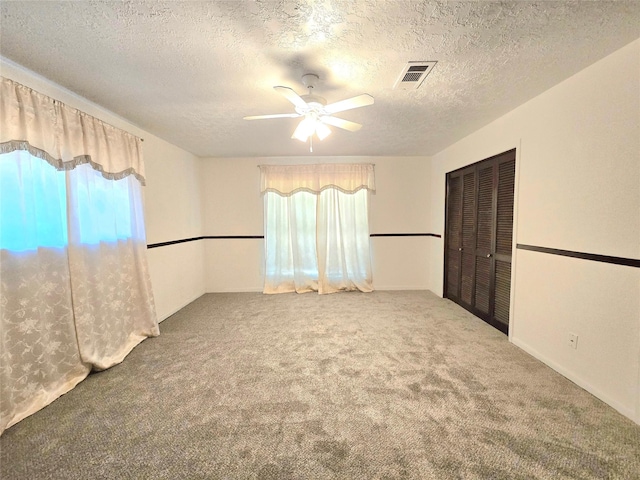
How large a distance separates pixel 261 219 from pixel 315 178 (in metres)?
1.13

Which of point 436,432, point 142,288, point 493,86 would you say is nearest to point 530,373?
point 436,432

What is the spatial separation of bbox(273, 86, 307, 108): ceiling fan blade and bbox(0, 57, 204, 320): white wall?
1.82m

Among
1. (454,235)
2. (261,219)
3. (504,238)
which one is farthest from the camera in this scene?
(261,219)

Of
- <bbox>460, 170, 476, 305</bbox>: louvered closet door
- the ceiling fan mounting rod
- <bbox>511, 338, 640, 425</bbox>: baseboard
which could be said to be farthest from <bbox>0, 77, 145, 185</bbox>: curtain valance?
<bbox>511, 338, 640, 425</bbox>: baseboard

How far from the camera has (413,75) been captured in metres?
1.82

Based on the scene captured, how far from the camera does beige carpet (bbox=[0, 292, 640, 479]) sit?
1.29 m

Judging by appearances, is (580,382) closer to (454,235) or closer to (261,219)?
(454,235)

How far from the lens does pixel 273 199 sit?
4.30 metres

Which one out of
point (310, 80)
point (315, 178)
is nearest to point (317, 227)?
point (315, 178)

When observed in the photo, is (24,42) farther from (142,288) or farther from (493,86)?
(493,86)

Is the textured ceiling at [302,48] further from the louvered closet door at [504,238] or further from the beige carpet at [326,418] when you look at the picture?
the beige carpet at [326,418]

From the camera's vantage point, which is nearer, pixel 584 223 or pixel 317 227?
pixel 584 223

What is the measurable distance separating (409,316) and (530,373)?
132 cm

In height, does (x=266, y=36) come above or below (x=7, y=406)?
above
